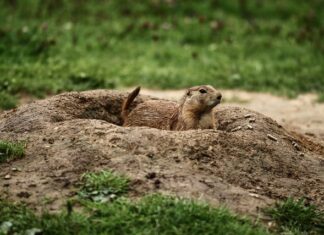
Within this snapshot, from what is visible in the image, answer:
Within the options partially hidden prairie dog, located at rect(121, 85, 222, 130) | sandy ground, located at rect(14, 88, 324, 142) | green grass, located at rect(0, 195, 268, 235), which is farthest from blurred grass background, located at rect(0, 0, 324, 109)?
green grass, located at rect(0, 195, 268, 235)

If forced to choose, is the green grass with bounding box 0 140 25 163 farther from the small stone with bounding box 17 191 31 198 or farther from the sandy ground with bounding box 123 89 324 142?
the sandy ground with bounding box 123 89 324 142

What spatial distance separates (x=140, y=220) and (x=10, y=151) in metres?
1.36

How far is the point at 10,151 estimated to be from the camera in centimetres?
521

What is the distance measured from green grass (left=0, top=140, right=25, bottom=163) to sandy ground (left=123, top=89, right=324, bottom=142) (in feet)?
11.6

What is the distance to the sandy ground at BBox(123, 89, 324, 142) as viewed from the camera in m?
8.19

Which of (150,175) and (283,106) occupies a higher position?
(150,175)

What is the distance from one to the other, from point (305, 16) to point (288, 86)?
2.65m

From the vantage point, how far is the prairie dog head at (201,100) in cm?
575

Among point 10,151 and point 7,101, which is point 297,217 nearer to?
point 10,151

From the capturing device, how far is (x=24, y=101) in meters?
8.46

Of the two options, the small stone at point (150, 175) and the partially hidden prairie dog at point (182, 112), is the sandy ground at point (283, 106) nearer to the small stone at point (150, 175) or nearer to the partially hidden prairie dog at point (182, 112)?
the partially hidden prairie dog at point (182, 112)

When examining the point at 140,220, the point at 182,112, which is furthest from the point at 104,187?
the point at 182,112

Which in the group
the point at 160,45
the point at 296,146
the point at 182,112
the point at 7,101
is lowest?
the point at 7,101

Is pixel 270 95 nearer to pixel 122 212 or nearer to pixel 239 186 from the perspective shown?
pixel 239 186
